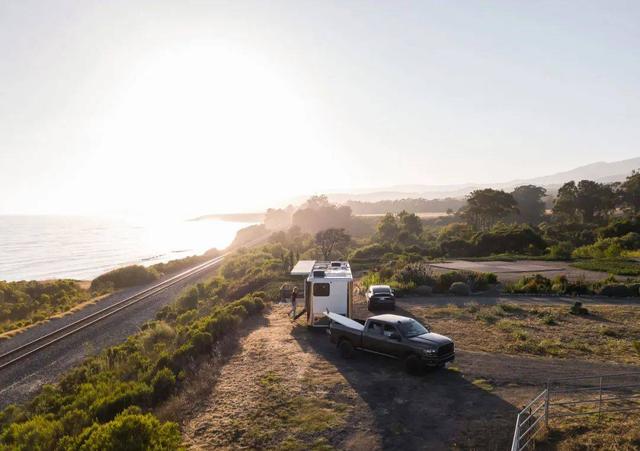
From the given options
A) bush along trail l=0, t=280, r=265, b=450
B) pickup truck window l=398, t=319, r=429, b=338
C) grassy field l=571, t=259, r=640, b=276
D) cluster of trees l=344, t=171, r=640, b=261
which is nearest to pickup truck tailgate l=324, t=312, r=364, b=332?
pickup truck window l=398, t=319, r=429, b=338

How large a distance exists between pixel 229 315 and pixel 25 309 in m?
31.5

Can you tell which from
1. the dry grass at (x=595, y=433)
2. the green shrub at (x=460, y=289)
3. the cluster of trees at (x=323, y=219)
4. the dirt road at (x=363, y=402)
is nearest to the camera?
the dry grass at (x=595, y=433)

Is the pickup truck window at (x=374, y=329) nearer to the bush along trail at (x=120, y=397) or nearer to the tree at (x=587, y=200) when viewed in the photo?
the bush along trail at (x=120, y=397)

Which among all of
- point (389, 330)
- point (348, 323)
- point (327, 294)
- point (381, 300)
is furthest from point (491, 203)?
point (389, 330)

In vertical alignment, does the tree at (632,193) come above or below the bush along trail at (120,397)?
above

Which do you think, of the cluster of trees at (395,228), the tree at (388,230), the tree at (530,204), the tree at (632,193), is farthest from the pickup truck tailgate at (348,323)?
the tree at (530,204)

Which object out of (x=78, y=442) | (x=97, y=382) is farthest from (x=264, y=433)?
(x=97, y=382)

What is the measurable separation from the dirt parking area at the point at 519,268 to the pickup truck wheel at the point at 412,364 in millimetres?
23373

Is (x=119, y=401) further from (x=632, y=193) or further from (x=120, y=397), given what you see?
(x=632, y=193)

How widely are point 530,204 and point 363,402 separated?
11887cm

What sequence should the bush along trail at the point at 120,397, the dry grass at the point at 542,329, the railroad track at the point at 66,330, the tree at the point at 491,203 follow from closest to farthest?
the bush along trail at the point at 120,397 → the dry grass at the point at 542,329 → the railroad track at the point at 66,330 → the tree at the point at 491,203

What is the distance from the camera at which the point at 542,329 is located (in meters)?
21.1

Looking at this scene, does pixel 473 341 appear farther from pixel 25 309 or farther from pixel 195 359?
pixel 25 309

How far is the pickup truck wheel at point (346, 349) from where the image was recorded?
1739 cm
